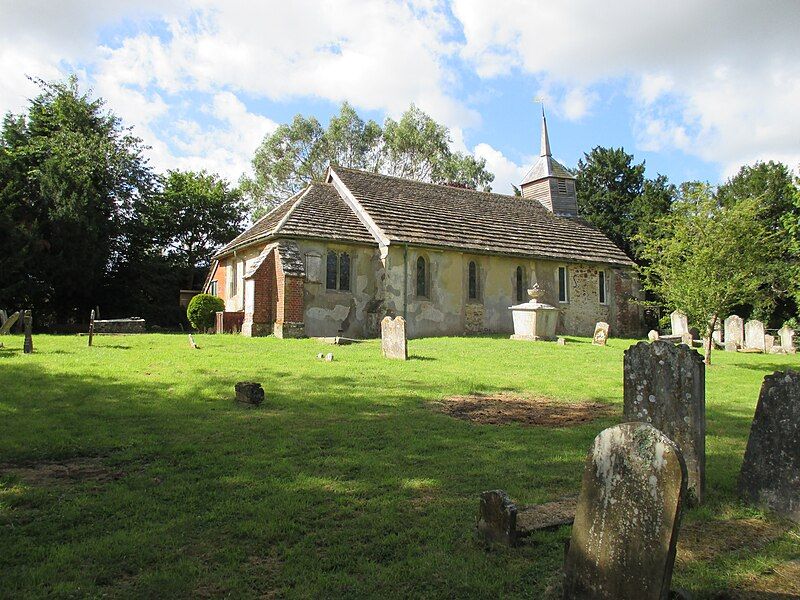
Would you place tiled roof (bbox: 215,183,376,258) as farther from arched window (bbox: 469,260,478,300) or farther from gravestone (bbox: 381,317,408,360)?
gravestone (bbox: 381,317,408,360)

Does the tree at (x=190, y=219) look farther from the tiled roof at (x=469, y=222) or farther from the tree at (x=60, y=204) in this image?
the tiled roof at (x=469, y=222)

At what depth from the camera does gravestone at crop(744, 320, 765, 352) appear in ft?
75.6

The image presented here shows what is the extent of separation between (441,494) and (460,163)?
158 ft

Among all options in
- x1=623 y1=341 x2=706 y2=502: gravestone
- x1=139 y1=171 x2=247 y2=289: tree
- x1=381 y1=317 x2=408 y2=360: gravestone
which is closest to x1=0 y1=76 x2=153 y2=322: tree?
x1=139 y1=171 x2=247 y2=289: tree

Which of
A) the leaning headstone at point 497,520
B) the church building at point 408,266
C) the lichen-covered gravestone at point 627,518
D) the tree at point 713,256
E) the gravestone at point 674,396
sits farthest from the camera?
the church building at point 408,266

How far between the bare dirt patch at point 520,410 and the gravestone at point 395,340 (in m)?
4.59

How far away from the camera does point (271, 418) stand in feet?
27.3

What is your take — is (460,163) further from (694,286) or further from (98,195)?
(694,286)

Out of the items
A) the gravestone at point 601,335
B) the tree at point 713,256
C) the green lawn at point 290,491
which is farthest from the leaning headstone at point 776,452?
the gravestone at point 601,335

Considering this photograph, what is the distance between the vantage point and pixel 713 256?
16.3 meters

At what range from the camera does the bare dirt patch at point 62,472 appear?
5648 mm

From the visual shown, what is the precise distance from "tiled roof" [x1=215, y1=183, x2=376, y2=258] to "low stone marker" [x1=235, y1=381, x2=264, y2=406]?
13788 mm

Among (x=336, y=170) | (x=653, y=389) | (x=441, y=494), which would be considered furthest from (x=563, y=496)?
(x=336, y=170)

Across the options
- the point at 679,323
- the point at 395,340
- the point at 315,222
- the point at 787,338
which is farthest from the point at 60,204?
the point at 787,338
